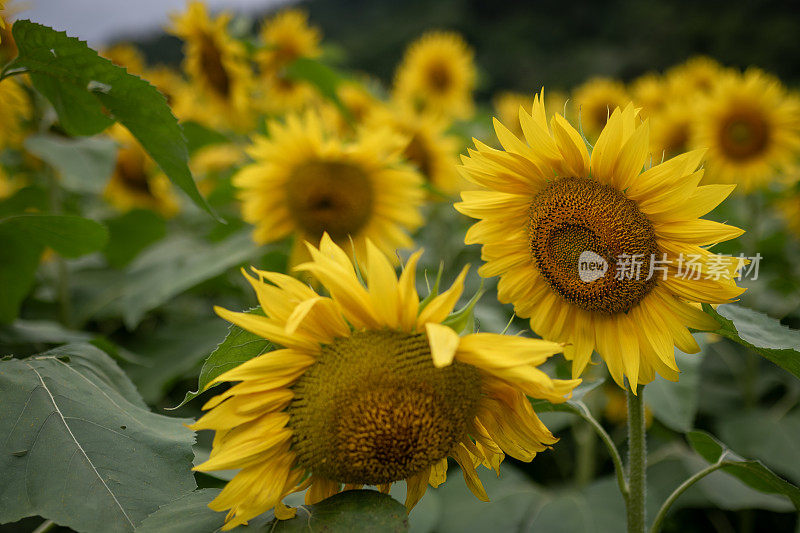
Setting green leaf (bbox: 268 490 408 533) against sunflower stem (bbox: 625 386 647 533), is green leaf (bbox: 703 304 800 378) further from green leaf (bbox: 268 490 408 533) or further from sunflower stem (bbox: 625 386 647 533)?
green leaf (bbox: 268 490 408 533)

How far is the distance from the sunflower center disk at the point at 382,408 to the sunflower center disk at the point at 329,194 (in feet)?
4.13

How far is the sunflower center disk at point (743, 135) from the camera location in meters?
2.86

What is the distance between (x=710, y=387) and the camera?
2668 mm

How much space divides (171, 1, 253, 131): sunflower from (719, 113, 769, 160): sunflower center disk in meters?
2.23

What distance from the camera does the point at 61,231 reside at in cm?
127

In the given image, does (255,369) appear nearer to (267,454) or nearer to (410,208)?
(267,454)

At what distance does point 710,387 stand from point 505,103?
281 cm

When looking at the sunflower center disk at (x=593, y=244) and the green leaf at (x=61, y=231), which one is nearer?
the sunflower center disk at (x=593, y=244)

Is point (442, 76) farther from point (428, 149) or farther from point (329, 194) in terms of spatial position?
point (329, 194)

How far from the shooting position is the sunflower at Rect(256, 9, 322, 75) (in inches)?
120

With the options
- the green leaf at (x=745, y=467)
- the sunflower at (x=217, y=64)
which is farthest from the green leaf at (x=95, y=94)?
the sunflower at (x=217, y=64)

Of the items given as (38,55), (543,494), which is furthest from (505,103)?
(38,55)

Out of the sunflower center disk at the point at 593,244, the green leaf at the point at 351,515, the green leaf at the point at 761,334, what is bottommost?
the green leaf at the point at 351,515

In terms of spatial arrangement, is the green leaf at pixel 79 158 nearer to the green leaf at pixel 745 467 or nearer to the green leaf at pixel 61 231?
the green leaf at pixel 61 231
